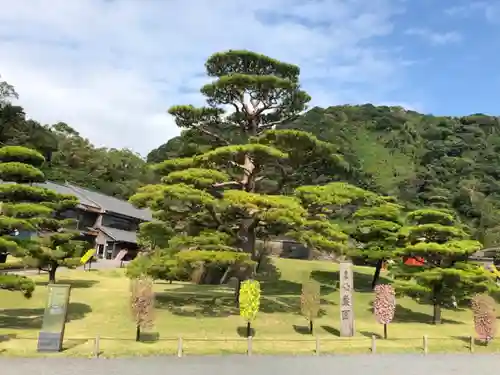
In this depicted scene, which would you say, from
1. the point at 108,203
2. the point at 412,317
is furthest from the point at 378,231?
the point at 108,203

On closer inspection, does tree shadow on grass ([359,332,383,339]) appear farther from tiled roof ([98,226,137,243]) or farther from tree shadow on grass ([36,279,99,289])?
tiled roof ([98,226,137,243])

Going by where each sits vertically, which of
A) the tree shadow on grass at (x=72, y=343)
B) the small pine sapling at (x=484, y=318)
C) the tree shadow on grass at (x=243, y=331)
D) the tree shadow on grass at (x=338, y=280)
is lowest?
the tree shadow on grass at (x=72, y=343)

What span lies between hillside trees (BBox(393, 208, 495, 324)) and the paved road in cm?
719

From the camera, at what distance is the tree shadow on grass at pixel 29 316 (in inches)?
633

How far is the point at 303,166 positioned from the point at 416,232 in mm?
6050

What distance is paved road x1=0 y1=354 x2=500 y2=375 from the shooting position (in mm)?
10703

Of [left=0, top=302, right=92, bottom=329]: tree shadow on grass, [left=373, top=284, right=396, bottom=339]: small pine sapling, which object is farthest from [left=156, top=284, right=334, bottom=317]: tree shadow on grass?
[left=373, top=284, right=396, bottom=339]: small pine sapling

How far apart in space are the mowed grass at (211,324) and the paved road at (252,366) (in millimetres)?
915

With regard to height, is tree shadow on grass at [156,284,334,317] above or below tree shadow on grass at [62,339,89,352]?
above

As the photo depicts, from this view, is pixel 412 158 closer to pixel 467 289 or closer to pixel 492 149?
pixel 492 149

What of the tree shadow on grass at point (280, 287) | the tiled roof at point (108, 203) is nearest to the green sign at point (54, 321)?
the tree shadow on grass at point (280, 287)

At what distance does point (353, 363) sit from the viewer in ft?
41.0

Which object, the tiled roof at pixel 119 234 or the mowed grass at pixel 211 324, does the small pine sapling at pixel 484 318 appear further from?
the tiled roof at pixel 119 234

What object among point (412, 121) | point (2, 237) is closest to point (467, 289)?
point (2, 237)
